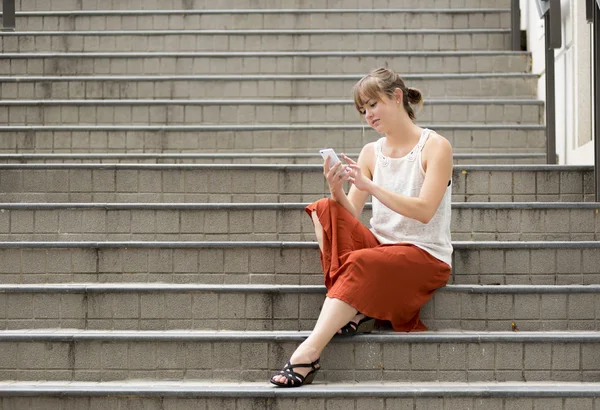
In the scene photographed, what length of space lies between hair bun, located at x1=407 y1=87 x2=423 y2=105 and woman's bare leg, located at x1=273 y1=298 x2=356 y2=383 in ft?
3.01

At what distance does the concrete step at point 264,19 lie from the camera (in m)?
6.48

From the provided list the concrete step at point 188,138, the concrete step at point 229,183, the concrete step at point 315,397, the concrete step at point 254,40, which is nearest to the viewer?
the concrete step at point 315,397

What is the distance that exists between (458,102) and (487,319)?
226cm

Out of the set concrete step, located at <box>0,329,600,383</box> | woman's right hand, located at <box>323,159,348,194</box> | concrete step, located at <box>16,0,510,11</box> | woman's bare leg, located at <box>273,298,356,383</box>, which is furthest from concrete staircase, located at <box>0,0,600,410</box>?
concrete step, located at <box>16,0,510,11</box>

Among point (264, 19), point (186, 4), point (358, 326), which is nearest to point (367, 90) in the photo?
point (358, 326)

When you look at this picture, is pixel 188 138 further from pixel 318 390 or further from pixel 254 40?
pixel 318 390

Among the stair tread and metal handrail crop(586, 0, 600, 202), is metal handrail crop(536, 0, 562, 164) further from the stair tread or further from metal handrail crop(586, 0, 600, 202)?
the stair tread

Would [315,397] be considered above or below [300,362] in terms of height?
→ below

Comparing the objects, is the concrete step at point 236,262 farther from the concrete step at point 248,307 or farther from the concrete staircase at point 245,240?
→ the concrete step at point 248,307

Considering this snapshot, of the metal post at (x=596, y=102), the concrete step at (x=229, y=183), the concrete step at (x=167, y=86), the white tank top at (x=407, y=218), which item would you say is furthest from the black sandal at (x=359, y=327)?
the concrete step at (x=167, y=86)

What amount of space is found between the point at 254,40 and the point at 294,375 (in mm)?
3718

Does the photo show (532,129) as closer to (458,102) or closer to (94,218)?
(458,102)

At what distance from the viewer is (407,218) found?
11.4ft

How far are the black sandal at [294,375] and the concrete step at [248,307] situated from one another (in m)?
0.36
